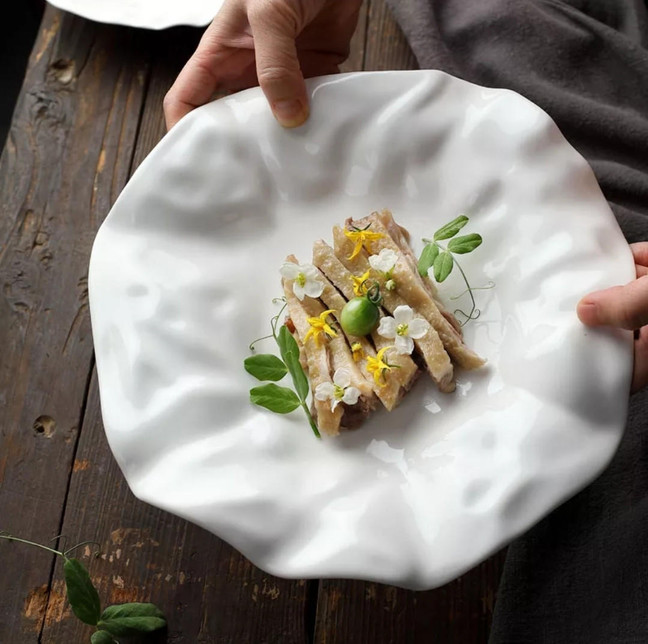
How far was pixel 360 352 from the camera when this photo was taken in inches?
52.7

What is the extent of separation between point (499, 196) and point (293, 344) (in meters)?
0.49

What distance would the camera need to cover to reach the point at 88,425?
63.9 inches

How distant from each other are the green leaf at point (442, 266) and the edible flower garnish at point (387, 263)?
7 centimetres

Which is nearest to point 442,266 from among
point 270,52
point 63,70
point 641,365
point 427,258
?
point 427,258

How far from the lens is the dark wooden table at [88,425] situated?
4.84ft

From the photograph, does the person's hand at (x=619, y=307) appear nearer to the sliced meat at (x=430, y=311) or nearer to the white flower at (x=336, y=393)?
the sliced meat at (x=430, y=311)

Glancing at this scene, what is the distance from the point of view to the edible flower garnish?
135cm

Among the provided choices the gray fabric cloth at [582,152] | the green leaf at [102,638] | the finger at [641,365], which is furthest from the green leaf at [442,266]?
the green leaf at [102,638]

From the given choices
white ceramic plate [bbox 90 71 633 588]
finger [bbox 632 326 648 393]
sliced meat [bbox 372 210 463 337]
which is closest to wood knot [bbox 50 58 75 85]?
white ceramic plate [bbox 90 71 633 588]

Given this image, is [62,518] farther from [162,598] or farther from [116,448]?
[116,448]

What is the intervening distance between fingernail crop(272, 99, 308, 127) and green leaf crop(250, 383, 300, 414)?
21.0 inches

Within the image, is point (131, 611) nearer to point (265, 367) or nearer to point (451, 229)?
point (265, 367)

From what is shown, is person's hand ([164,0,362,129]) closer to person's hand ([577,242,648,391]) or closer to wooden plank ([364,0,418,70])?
wooden plank ([364,0,418,70])

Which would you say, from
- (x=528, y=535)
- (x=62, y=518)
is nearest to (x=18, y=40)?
(x=62, y=518)
